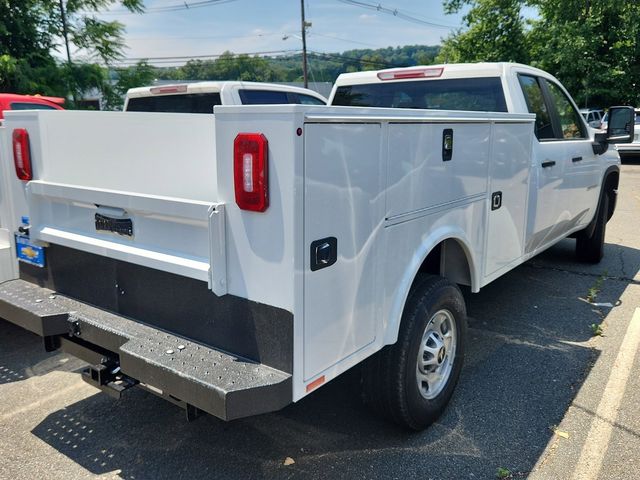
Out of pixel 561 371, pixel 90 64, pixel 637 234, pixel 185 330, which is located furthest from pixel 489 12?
pixel 185 330

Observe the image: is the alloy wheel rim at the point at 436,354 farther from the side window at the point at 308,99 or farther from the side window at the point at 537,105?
the side window at the point at 308,99

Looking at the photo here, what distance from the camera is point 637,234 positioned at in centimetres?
868

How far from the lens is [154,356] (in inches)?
95.0

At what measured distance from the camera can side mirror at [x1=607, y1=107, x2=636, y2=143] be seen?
5598mm

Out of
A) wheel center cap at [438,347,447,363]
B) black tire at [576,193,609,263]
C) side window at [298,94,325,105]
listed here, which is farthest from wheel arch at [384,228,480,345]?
side window at [298,94,325,105]

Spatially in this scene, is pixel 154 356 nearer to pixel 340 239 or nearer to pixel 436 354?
pixel 340 239

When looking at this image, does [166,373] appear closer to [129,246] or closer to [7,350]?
[129,246]

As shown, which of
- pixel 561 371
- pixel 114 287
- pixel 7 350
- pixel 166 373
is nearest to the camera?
pixel 166 373

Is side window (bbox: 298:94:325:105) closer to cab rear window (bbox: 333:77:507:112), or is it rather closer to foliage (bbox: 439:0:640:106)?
cab rear window (bbox: 333:77:507:112)

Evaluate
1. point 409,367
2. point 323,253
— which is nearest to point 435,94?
point 409,367

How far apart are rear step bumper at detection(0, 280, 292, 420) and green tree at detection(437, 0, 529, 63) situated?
26.5 meters

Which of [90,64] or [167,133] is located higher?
[90,64]

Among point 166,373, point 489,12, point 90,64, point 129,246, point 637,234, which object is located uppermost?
point 489,12

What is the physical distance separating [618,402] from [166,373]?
2880 millimetres
